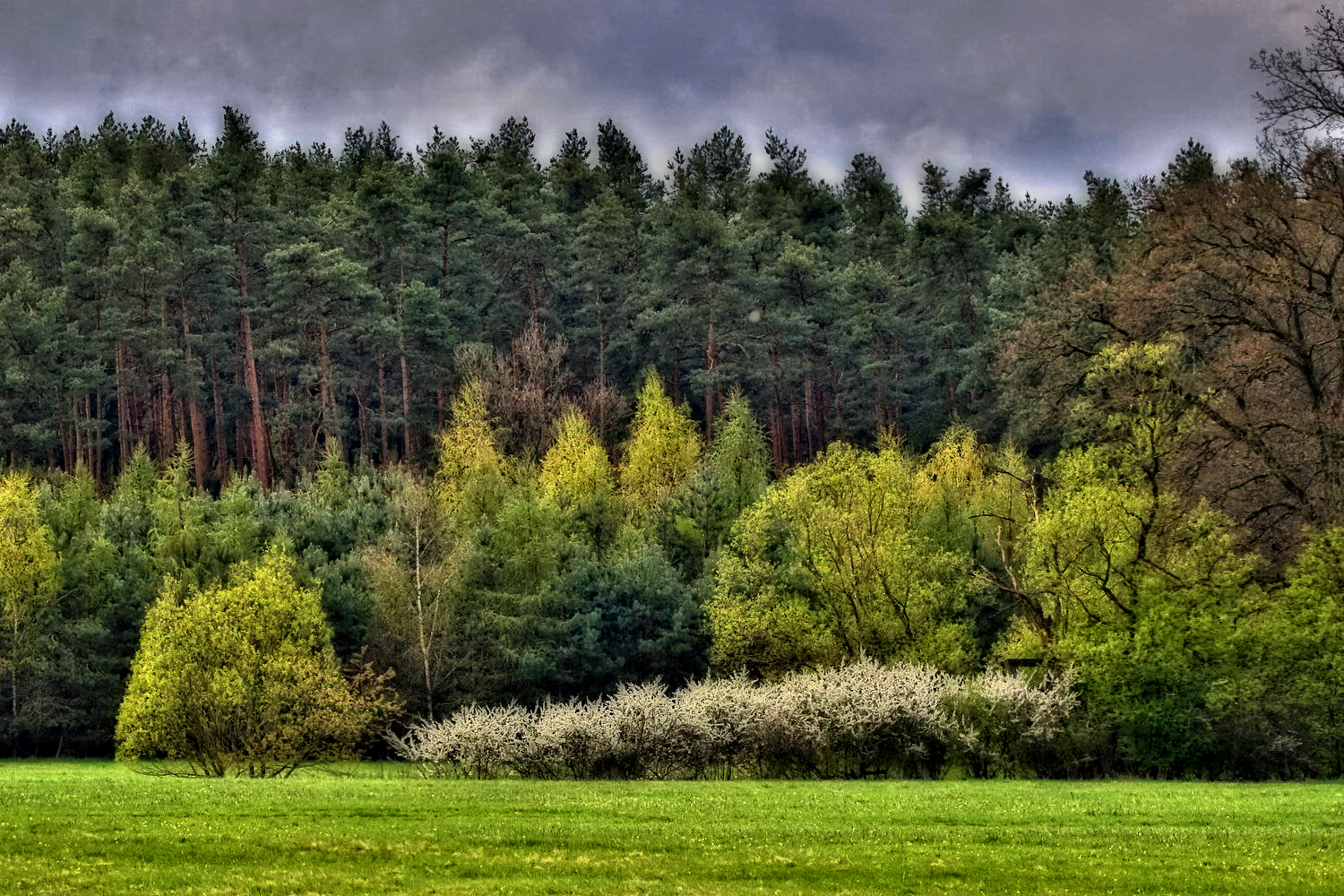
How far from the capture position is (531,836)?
21.0 meters

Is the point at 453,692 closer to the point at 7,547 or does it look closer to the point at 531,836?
the point at 7,547

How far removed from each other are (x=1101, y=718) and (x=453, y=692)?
26.4 metres

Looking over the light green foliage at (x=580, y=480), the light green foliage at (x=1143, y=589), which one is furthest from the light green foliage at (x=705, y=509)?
the light green foliage at (x=1143, y=589)

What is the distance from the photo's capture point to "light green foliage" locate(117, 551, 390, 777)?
42.0m

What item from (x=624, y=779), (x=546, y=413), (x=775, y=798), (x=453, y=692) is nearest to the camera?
(x=775, y=798)

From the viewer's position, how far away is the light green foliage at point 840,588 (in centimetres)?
4911

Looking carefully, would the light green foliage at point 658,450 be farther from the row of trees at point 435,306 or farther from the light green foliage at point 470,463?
the light green foliage at point 470,463

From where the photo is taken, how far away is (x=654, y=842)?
20.6m

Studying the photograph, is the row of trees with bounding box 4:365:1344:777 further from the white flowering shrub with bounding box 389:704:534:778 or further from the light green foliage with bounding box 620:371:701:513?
the white flowering shrub with bounding box 389:704:534:778

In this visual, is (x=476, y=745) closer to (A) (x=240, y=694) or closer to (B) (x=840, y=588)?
(A) (x=240, y=694)

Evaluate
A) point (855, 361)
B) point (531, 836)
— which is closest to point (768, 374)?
point (855, 361)

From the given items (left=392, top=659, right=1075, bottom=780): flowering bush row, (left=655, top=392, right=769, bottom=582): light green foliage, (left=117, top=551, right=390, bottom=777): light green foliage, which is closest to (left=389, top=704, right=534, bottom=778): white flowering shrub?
(left=392, top=659, right=1075, bottom=780): flowering bush row

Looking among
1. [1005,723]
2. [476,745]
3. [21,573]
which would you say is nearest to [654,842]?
[476,745]

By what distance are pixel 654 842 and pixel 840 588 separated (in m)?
30.2
